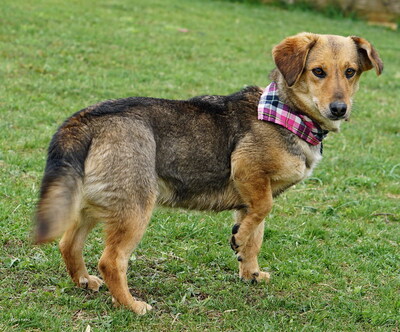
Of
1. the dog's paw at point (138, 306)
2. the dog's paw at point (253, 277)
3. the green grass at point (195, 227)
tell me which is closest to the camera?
the dog's paw at point (138, 306)

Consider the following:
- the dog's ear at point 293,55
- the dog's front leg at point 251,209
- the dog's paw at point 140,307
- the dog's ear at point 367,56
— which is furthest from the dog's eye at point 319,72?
the dog's paw at point 140,307

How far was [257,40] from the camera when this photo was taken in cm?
1697

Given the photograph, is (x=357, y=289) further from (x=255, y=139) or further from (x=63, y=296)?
(x=63, y=296)

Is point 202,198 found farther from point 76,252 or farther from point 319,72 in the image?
point 319,72

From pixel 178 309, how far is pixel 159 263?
84 cm

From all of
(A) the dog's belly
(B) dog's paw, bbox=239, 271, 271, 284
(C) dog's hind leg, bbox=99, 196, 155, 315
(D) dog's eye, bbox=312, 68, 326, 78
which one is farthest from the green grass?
(D) dog's eye, bbox=312, 68, 326, 78

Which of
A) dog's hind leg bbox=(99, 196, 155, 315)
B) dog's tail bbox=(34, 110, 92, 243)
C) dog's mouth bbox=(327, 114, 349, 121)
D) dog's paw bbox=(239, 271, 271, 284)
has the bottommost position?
dog's paw bbox=(239, 271, 271, 284)

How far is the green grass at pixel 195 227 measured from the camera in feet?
15.4

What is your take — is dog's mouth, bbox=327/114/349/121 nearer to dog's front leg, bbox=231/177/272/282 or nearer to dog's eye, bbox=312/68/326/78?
dog's eye, bbox=312/68/326/78

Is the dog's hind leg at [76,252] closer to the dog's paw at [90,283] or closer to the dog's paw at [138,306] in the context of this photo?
the dog's paw at [90,283]

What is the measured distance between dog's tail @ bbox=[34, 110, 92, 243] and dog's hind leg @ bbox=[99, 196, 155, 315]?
29cm

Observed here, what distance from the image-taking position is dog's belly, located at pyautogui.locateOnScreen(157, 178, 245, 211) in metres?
4.87

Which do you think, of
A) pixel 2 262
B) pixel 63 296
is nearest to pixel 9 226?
pixel 2 262

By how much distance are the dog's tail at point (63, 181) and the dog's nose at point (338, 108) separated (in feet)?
6.02
